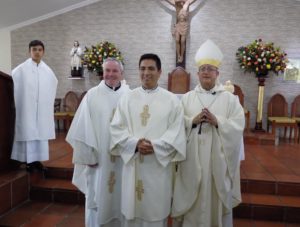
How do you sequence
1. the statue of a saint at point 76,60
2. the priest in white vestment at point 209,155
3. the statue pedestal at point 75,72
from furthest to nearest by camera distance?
the statue pedestal at point 75,72 → the statue of a saint at point 76,60 → the priest in white vestment at point 209,155

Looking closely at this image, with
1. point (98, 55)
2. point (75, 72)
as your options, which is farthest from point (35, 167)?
point (75, 72)

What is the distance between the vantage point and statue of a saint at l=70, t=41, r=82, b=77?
7441 mm

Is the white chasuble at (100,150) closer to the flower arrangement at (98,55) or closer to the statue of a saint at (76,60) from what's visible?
the flower arrangement at (98,55)

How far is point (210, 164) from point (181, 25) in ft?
18.1

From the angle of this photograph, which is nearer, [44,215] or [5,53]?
[44,215]

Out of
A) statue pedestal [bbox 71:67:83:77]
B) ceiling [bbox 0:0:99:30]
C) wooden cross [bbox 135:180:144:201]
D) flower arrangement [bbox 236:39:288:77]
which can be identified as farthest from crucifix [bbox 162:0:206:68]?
wooden cross [bbox 135:180:144:201]

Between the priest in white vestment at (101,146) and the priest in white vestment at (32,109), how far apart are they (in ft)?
4.53

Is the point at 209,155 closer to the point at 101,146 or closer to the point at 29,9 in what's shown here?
the point at 101,146

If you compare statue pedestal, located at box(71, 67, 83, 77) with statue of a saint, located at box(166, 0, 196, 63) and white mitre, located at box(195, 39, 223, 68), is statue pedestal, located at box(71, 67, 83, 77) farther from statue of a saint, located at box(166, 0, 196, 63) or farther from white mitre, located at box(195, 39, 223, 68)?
white mitre, located at box(195, 39, 223, 68)

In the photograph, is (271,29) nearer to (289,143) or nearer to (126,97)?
(289,143)

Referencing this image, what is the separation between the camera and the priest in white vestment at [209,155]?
2.36 meters

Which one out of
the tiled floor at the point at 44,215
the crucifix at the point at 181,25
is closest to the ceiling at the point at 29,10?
the crucifix at the point at 181,25

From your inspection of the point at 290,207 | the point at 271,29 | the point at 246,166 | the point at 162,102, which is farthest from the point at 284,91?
the point at 162,102

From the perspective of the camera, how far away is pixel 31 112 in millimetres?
3615
